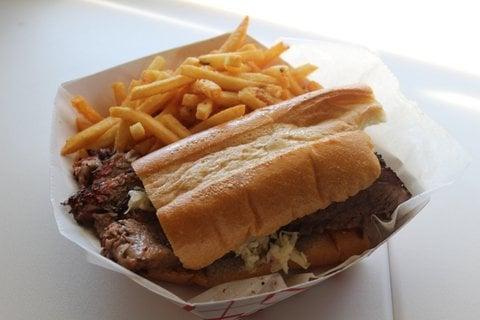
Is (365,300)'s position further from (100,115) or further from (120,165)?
(100,115)

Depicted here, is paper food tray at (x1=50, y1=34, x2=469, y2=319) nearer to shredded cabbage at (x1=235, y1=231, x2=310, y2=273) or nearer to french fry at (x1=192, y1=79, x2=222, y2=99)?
shredded cabbage at (x1=235, y1=231, x2=310, y2=273)

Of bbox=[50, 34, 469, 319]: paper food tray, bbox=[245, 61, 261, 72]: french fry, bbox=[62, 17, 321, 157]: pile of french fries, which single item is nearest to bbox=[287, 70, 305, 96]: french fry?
bbox=[62, 17, 321, 157]: pile of french fries

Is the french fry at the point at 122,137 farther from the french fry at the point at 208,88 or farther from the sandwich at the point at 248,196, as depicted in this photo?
the french fry at the point at 208,88

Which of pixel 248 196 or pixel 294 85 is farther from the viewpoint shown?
pixel 294 85

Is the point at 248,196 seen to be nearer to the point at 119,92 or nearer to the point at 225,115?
the point at 225,115

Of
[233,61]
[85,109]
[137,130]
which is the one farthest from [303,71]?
[85,109]

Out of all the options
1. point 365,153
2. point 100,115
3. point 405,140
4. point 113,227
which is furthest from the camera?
point 100,115

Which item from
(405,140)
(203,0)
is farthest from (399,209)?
(203,0)
